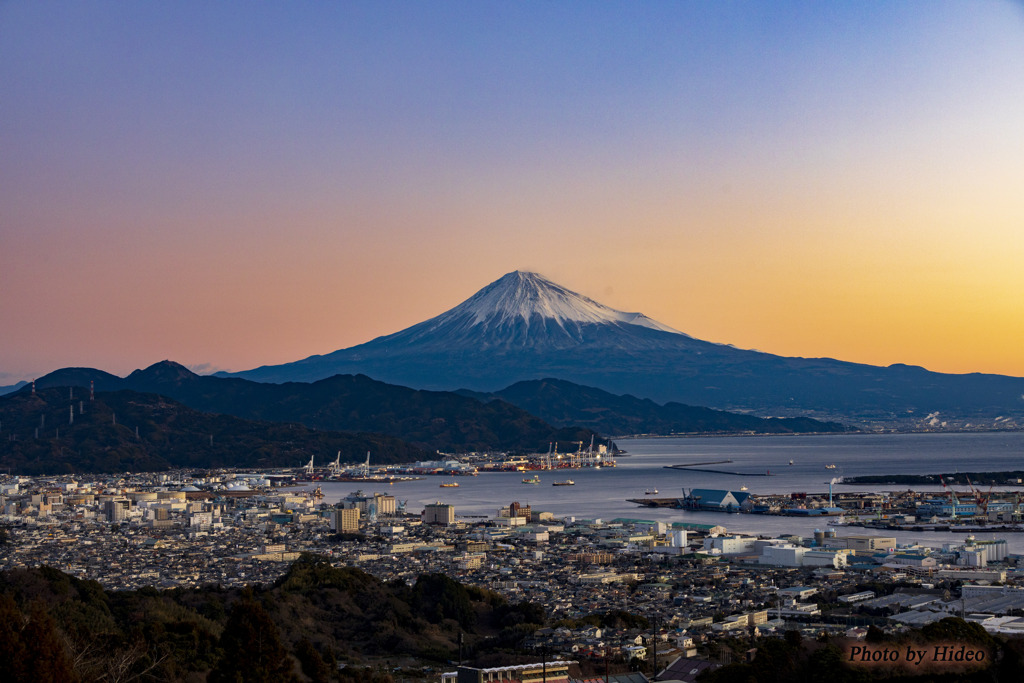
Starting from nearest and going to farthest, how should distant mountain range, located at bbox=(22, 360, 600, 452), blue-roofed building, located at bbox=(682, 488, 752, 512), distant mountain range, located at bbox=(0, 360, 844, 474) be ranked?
blue-roofed building, located at bbox=(682, 488, 752, 512) → distant mountain range, located at bbox=(0, 360, 844, 474) → distant mountain range, located at bbox=(22, 360, 600, 452)

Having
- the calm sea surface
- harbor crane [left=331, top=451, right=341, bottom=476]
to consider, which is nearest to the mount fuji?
the calm sea surface

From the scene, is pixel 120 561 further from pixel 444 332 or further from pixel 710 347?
pixel 710 347

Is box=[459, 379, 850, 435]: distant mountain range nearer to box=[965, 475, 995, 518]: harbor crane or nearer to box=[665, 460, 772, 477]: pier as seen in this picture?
box=[665, 460, 772, 477]: pier

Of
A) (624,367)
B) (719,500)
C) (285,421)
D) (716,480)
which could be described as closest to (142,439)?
(285,421)

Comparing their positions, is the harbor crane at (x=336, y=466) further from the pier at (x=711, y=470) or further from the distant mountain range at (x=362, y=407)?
the pier at (x=711, y=470)

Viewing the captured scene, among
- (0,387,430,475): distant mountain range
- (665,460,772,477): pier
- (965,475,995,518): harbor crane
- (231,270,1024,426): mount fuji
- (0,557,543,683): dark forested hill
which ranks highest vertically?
A: (231,270,1024,426): mount fuji

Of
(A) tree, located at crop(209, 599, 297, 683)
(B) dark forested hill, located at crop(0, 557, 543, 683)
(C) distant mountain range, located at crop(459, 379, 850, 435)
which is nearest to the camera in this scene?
(B) dark forested hill, located at crop(0, 557, 543, 683)
